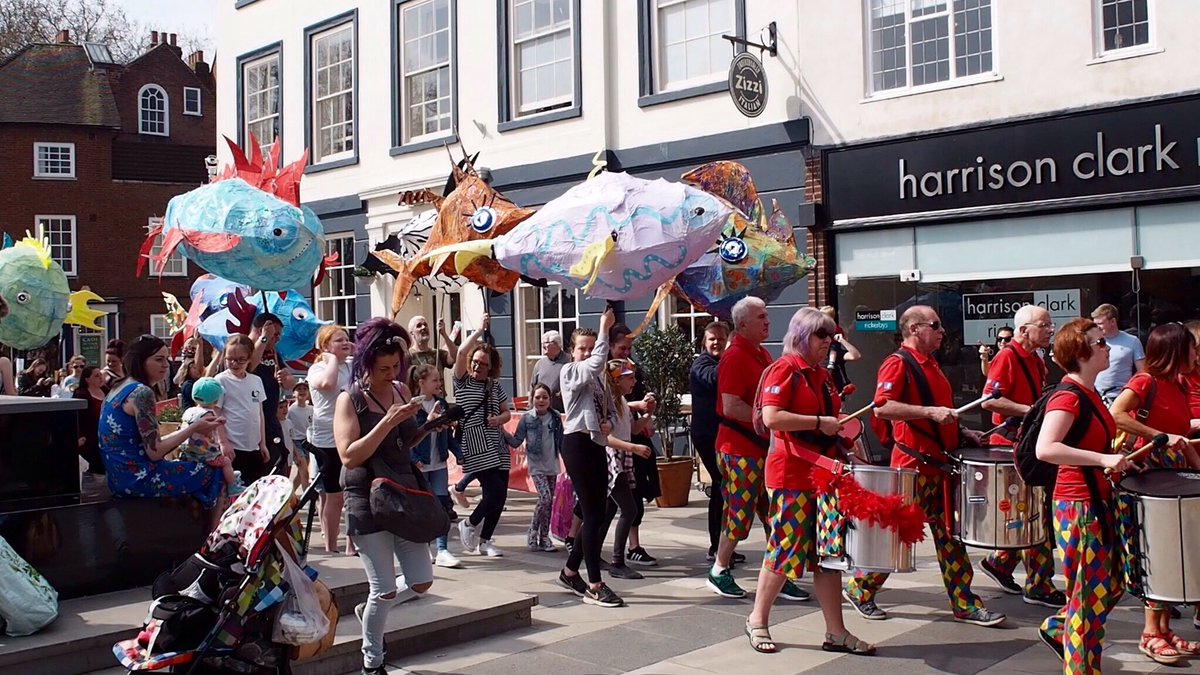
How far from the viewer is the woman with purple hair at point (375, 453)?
18.2 ft

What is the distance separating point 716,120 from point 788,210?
1.56 m

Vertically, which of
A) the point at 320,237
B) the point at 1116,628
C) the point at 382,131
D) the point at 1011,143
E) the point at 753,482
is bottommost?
the point at 1116,628

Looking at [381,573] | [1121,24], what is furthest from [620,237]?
[1121,24]

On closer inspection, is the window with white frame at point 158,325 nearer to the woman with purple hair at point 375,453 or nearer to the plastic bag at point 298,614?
the woman with purple hair at point 375,453

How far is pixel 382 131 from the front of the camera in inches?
737

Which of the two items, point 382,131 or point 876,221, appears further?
point 382,131

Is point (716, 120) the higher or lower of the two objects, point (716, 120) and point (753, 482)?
the higher

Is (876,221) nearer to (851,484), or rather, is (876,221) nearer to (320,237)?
(320,237)

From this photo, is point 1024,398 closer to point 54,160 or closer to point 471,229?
point 471,229

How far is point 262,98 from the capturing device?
2153cm

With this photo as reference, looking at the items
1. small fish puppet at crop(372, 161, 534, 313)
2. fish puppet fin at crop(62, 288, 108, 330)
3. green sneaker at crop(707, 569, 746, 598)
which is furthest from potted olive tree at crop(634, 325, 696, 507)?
fish puppet fin at crop(62, 288, 108, 330)

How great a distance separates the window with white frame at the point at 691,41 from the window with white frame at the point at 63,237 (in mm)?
27463

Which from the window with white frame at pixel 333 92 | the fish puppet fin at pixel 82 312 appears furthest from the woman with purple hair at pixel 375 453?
the window with white frame at pixel 333 92

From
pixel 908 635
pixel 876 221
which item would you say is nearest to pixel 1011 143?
pixel 876 221
